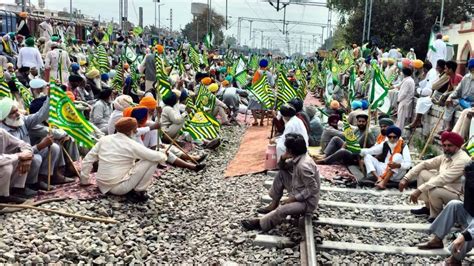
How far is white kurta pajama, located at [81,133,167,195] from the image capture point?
684 centimetres

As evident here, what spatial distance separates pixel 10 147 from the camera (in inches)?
249

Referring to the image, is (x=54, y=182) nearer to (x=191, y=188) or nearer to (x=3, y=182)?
(x=3, y=182)

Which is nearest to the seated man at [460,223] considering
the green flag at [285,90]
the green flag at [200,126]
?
the green flag at [200,126]

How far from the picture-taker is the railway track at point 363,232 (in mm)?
5738

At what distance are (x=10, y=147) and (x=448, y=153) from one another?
17.9 ft

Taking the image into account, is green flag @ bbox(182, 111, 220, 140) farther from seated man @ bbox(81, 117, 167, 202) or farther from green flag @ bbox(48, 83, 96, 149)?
green flag @ bbox(48, 83, 96, 149)

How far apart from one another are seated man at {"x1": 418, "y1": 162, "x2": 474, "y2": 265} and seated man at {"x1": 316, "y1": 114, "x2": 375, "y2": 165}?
12.0 ft

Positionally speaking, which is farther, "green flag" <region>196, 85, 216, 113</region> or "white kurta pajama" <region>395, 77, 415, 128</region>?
"white kurta pajama" <region>395, 77, 415, 128</region>

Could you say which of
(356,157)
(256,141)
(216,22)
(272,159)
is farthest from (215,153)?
(216,22)

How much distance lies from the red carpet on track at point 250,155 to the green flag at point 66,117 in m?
3.24

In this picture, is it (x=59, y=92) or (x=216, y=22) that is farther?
(x=216, y=22)

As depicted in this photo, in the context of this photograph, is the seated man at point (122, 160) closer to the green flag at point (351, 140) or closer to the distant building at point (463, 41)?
the green flag at point (351, 140)

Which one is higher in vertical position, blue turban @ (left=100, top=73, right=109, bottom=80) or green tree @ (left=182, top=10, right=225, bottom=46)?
green tree @ (left=182, top=10, right=225, bottom=46)

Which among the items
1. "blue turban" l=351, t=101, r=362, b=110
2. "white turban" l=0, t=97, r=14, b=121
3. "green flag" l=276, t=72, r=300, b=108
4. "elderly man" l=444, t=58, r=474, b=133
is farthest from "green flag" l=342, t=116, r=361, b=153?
"white turban" l=0, t=97, r=14, b=121
